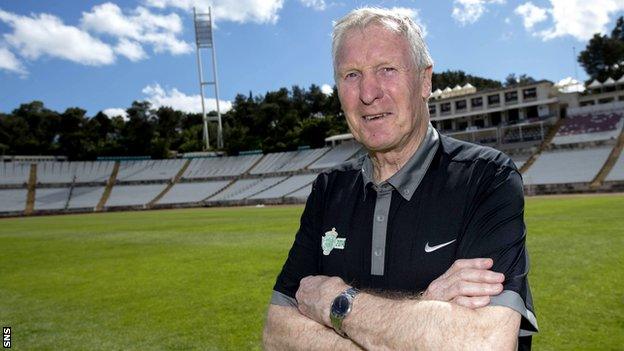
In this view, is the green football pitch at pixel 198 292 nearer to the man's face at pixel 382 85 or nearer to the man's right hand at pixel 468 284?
the man's right hand at pixel 468 284

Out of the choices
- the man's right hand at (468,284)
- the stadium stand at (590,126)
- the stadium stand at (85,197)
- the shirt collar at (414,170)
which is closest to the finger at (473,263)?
the man's right hand at (468,284)

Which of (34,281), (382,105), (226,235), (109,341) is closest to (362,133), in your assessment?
(382,105)

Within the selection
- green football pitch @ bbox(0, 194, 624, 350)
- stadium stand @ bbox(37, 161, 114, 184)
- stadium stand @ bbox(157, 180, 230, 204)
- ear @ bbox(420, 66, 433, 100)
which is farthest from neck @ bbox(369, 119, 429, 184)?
stadium stand @ bbox(37, 161, 114, 184)

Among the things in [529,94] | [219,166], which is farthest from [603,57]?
[219,166]

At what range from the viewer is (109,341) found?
298 inches

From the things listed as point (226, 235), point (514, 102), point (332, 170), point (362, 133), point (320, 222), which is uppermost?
point (514, 102)

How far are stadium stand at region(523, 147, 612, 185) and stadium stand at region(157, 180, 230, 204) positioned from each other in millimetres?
44795

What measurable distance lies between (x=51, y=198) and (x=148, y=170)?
18.8 metres

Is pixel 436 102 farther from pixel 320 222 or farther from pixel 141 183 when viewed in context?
pixel 320 222

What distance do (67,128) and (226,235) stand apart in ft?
301

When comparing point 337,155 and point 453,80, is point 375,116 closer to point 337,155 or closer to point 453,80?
point 337,155

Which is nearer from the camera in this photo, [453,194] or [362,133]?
[453,194]

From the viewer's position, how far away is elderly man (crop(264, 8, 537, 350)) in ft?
8.34

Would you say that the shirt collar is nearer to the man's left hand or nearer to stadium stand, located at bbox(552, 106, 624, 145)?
the man's left hand
